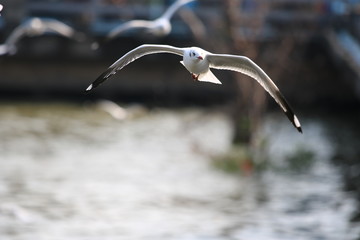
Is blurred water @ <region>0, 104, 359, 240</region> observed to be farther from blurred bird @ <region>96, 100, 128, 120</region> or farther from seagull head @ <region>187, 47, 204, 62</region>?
seagull head @ <region>187, 47, 204, 62</region>

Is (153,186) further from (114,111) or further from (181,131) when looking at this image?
(114,111)

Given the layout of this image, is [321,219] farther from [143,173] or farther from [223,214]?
[143,173]

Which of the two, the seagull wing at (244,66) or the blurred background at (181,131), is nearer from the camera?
the seagull wing at (244,66)

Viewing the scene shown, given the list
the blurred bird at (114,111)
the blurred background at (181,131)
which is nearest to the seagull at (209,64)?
the blurred background at (181,131)

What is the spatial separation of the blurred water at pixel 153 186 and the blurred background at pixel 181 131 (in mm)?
44

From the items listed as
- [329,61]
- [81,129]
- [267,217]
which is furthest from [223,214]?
[329,61]

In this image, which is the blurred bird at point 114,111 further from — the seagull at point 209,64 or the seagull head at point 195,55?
the seagull head at point 195,55

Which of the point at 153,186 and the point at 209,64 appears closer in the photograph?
the point at 209,64

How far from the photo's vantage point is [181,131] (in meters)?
27.7

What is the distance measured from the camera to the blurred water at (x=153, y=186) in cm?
1764

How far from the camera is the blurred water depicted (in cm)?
1764

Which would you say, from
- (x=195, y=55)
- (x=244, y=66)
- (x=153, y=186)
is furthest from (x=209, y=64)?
(x=153, y=186)

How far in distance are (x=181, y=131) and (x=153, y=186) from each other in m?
6.50

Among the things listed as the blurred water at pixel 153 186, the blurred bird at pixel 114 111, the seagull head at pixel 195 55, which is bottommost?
the seagull head at pixel 195 55
